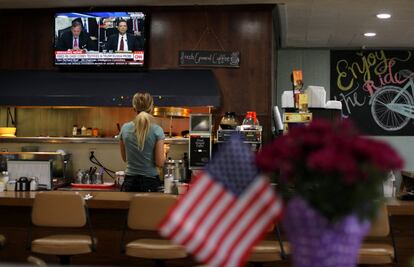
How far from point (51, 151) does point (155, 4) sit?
87.6 inches

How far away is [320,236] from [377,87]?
31.8 feet

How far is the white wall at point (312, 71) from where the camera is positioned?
10.8 metres

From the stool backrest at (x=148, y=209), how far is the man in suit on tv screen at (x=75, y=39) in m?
3.58

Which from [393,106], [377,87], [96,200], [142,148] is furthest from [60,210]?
[393,106]

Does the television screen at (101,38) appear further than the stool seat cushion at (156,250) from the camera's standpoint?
Yes

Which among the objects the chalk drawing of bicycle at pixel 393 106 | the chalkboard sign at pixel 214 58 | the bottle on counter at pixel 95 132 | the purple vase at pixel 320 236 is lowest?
the purple vase at pixel 320 236

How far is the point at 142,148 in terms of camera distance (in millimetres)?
5086

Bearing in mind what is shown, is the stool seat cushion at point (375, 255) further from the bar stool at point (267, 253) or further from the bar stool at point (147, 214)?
the bar stool at point (147, 214)

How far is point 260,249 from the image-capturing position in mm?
4148

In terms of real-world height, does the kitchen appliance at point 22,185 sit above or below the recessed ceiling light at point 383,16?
below

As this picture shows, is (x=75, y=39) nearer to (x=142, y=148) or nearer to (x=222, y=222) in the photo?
(x=142, y=148)

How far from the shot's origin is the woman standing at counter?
5.08 meters

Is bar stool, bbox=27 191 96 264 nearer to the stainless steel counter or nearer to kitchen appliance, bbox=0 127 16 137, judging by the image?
the stainless steel counter

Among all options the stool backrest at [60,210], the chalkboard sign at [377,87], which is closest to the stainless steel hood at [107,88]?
the stool backrest at [60,210]
